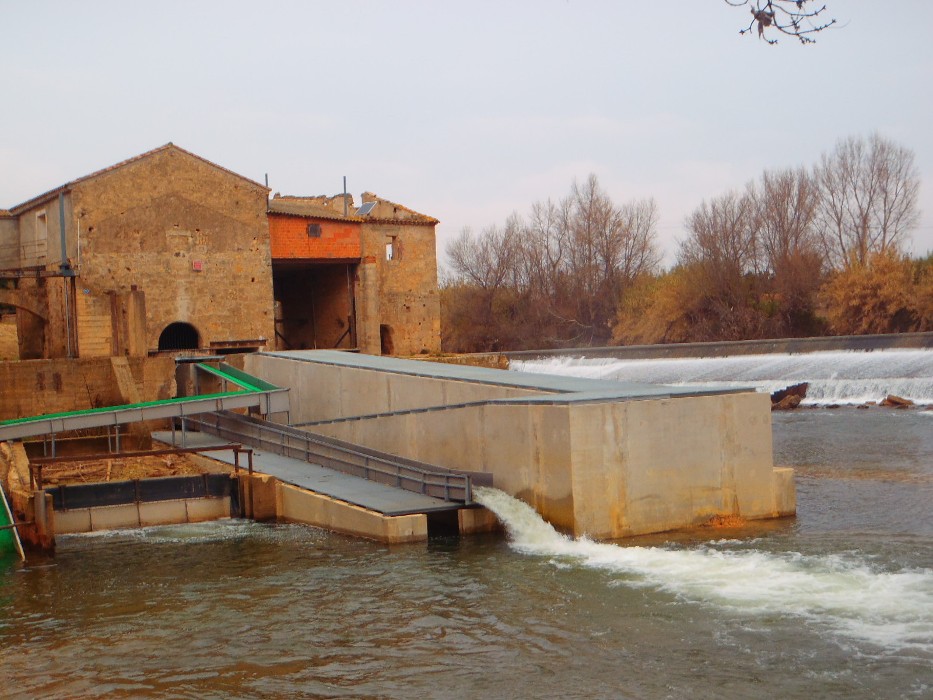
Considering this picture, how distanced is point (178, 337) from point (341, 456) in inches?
583

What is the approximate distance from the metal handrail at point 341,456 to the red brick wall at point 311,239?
944cm

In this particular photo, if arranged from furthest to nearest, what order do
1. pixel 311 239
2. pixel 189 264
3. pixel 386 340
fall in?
1. pixel 386 340
2. pixel 311 239
3. pixel 189 264

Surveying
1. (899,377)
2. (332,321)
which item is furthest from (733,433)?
(332,321)

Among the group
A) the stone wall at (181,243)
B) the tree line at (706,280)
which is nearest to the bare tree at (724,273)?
the tree line at (706,280)

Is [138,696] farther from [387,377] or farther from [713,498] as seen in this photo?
[387,377]

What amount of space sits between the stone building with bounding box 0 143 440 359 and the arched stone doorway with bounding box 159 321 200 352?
4 cm

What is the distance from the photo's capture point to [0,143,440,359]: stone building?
28703 mm

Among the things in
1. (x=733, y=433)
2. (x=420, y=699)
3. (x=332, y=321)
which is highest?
(x=332, y=321)

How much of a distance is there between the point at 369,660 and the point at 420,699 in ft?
3.91

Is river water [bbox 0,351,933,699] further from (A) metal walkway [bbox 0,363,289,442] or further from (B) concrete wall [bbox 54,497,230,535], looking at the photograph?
(A) metal walkway [bbox 0,363,289,442]

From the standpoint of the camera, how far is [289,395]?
2281 cm

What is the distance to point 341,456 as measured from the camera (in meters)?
18.5

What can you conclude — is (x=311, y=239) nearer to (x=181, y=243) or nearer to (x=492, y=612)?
(x=181, y=243)

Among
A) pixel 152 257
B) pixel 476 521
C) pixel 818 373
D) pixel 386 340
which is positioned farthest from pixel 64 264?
pixel 818 373
